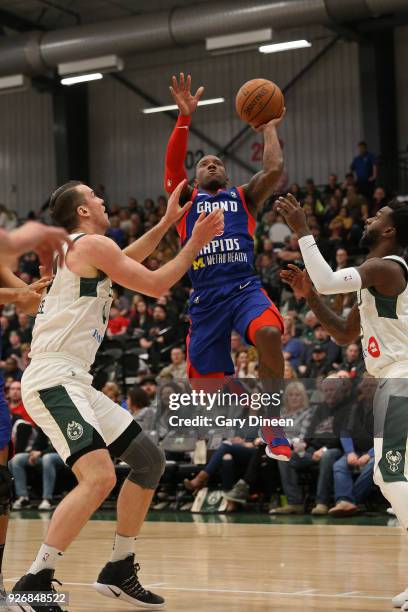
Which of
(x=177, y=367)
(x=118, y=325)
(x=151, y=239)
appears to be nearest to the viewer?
(x=151, y=239)

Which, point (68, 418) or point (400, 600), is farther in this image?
point (400, 600)

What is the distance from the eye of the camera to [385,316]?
5785 mm

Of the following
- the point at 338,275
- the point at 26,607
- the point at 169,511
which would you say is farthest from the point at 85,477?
the point at 169,511

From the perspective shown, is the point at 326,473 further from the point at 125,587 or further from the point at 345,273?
the point at 345,273

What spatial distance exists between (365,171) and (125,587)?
15086 mm

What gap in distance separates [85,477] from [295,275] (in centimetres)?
202

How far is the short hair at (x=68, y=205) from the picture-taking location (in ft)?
18.4

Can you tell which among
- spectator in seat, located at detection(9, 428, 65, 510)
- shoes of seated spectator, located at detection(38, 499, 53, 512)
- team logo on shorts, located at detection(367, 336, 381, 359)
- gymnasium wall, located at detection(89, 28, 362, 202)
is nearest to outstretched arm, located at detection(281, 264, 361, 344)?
team logo on shorts, located at detection(367, 336, 381, 359)

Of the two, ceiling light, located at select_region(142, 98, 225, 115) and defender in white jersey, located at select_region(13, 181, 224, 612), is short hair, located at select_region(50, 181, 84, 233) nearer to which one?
defender in white jersey, located at select_region(13, 181, 224, 612)

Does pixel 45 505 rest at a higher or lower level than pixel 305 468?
lower

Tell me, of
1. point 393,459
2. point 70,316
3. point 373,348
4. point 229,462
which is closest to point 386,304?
point 373,348

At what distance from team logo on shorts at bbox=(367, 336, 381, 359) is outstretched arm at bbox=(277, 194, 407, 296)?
294mm

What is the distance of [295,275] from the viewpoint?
20.6ft

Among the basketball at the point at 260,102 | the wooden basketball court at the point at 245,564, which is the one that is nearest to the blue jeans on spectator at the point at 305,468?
the wooden basketball court at the point at 245,564
